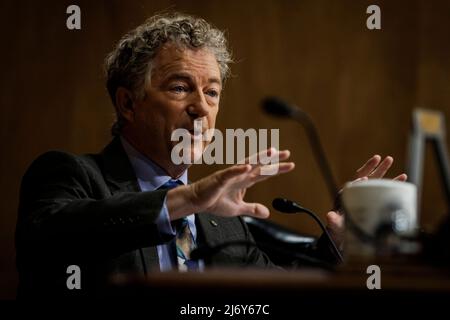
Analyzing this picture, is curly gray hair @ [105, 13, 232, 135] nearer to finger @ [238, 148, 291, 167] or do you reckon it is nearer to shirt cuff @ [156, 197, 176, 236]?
shirt cuff @ [156, 197, 176, 236]

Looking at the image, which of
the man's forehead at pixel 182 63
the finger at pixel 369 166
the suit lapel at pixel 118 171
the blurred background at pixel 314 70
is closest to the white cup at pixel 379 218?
the finger at pixel 369 166

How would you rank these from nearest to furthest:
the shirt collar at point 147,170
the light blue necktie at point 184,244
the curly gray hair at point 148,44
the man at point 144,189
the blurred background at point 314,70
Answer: the man at point 144,189 → the light blue necktie at point 184,244 → the shirt collar at point 147,170 → the curly gray hair at point 148,44 → the blurred background at point 314,70

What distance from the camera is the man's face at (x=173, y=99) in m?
2.14

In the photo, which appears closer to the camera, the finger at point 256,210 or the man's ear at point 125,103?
the finger at point 256,210

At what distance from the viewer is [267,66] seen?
3.54m

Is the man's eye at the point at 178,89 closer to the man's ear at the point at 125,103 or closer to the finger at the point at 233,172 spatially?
the man's ear at the point at 125,103

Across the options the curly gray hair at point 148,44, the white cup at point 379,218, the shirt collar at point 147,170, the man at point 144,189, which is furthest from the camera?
the curly gray hair at point 148,44

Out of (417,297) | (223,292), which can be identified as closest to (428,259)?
(417,297)

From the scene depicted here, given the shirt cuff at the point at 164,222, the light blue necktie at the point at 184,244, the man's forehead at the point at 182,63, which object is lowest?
the light blue necktie at the point at 184,244

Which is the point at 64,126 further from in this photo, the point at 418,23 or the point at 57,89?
the point at 418,23

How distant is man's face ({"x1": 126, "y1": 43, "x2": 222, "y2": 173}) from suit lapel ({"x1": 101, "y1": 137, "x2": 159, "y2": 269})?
8cm

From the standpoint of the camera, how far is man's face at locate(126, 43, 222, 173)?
2.14 m
